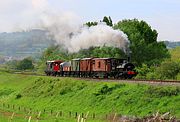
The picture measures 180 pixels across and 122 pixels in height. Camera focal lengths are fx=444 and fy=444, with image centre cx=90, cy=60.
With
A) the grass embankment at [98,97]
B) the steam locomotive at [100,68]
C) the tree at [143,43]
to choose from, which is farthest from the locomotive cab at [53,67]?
the tree at [143,43]

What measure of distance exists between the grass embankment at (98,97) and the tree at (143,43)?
28.6 metres

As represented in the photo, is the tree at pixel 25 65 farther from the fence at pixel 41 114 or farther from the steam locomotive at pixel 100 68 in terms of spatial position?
the fence at pixel 41 114

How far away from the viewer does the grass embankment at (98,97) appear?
39094 millimetres

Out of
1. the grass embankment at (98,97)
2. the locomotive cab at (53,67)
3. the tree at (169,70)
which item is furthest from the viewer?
the locomotive cab at (53,67)

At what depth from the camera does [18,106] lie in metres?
57.2

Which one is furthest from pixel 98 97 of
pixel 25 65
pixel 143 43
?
pixel 25 65

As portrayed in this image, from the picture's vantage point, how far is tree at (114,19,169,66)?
90.6 m

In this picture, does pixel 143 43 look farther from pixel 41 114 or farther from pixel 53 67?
pixel 41 114

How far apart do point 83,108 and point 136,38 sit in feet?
155

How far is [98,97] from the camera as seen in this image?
153ft

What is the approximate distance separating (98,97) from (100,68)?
14.0m

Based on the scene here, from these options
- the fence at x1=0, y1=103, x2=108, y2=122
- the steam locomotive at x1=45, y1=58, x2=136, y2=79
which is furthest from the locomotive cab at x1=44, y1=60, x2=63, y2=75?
the fence at x1=0, y1=103, x2=108, y2=122

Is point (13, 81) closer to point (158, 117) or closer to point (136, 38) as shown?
point (136, 38)

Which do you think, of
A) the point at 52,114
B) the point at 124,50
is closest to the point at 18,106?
the point at 52,114
